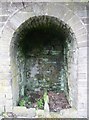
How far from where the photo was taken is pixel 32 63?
7953mm

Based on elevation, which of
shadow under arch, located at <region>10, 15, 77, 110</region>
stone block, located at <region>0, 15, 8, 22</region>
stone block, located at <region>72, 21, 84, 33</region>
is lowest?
shadow under arch, located at <region>10, 15, 77, 110</region>

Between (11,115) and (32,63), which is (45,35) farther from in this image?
(11,115)

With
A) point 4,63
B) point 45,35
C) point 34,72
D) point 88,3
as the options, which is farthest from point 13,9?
point 34,72

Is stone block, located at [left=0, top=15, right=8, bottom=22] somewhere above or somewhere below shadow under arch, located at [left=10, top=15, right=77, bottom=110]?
above

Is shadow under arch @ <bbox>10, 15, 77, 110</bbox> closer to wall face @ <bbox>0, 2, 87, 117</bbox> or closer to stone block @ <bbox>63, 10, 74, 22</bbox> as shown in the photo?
wall face @ <bbox>0, 2, 87, 117</bbox>

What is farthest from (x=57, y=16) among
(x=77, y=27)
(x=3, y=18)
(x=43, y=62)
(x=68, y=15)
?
(x=43, y=62)

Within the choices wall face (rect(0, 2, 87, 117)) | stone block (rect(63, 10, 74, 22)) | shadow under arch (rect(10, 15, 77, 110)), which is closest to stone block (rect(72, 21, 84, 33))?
wall face (rect(0, 2, 87, 117))

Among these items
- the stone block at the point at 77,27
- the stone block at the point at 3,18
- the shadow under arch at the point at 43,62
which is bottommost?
the shadow under arch at the point at 43,62

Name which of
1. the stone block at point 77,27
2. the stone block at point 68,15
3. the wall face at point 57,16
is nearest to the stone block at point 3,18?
the wall face at point 57,16

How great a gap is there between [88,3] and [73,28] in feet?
1.92

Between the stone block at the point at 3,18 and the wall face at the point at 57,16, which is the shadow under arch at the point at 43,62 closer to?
the wall face at the point at 57,16

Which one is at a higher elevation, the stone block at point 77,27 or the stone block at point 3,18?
the stone block at point 3,18

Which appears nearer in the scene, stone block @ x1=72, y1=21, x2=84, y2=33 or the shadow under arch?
stone block @ x1=72, y1=21, x2=84, y2=33

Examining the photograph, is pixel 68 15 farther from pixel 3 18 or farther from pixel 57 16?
pixel 3 18
